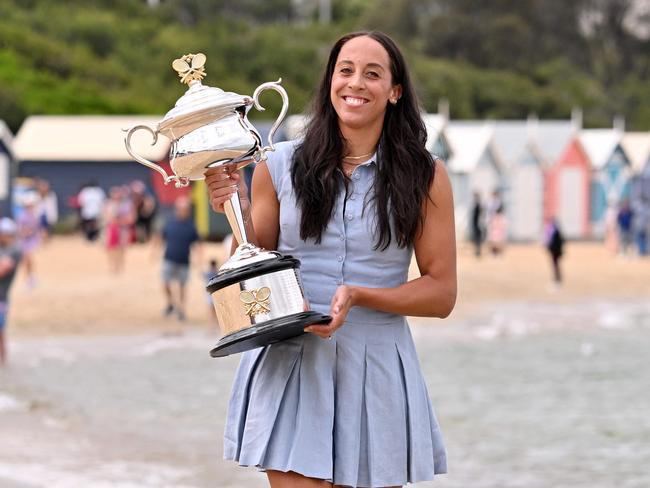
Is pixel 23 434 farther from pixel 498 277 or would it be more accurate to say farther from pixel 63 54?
pixel 63 54

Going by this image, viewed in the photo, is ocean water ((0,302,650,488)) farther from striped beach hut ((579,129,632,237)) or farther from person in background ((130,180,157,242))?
striped beach hut ((579,129,632,237))

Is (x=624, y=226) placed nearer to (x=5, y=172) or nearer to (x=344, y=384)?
(x=5, y=172)

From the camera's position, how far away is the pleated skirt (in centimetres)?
342

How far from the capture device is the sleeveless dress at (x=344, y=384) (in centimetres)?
343

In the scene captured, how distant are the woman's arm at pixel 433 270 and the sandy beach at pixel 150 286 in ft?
44.0

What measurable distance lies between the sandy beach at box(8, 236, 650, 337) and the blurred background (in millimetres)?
94

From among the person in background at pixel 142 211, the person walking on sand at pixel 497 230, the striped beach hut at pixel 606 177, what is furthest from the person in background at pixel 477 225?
the striped beach hut at pixel 606 177

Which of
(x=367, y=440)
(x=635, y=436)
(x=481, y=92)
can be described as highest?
(x=481, y=92)

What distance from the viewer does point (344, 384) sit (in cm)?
347

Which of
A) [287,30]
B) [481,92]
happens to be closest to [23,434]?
[481,92]

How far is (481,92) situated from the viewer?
70.3 meters

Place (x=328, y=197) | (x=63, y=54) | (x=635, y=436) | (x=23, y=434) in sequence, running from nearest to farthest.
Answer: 1. (x=328, y=197)
2. (x=23, y=434)
3. (x=635, y=436)
4. (x=63, y=54)

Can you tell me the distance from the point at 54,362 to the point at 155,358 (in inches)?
42.7

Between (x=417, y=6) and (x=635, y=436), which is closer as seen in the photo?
(x=635, y=436)
